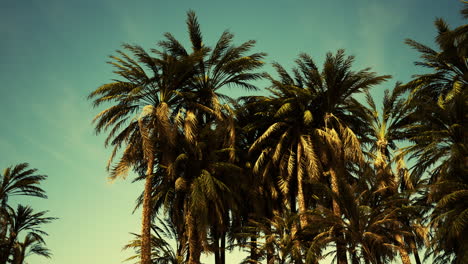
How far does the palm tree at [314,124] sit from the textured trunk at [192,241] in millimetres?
5315

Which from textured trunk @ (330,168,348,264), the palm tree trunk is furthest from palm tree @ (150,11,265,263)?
the palm tree trunk

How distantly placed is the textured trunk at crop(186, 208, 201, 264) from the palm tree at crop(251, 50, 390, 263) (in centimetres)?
531

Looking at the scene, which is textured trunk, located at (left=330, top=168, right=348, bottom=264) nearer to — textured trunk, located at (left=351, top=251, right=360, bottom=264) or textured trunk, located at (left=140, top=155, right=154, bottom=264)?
textured trunk, located at (left=351, top=251, right=360, bottom=264)

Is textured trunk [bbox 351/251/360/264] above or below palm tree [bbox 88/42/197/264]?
→ below

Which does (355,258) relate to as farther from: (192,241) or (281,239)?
(192,241)

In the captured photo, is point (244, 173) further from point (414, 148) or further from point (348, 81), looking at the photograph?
point (414, 148)

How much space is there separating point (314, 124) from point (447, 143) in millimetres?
6813

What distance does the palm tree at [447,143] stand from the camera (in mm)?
15586

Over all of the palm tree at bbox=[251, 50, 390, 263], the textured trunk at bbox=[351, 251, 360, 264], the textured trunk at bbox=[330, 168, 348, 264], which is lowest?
the textured trunk at bbox=[351, 251, 360, 264]

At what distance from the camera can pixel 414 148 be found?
18.1 m

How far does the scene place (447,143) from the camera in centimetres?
1712

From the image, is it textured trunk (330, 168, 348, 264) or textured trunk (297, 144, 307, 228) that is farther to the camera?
textured trunk (297, 144, 307, 228)

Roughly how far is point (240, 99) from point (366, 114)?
25.3 ft

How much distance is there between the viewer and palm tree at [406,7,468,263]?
614 inches
